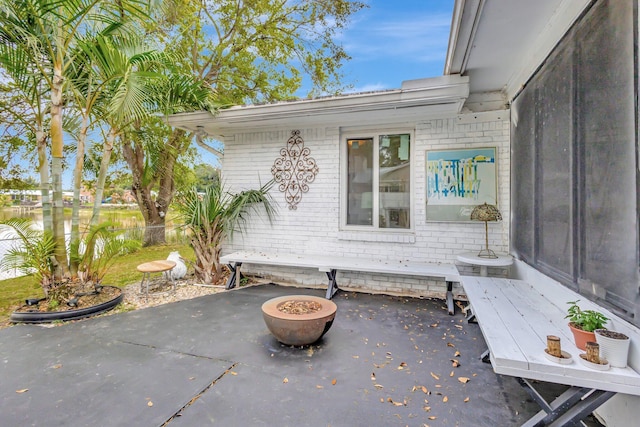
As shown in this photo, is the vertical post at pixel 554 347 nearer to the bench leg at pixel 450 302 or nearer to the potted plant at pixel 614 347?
the potted plant at pixel 614 347

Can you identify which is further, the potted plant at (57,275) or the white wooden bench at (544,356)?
the potted plant at (57,275)

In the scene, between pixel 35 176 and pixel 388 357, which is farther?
pixel 35 176

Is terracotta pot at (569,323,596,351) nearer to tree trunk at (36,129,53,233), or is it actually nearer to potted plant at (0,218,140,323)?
potted plant at (0,218,140,323)

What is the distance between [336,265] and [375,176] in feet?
4.91

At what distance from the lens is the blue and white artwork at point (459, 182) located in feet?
13.4

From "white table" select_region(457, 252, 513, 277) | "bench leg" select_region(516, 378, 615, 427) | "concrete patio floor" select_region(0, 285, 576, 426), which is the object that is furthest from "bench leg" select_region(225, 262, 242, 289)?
"bench leg" select_region(516, 378, 615, 427)

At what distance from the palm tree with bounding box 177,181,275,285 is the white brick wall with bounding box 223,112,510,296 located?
244 millimetres

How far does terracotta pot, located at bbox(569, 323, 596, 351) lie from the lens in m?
1.58

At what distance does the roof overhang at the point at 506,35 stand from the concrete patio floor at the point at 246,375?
8.83 feet

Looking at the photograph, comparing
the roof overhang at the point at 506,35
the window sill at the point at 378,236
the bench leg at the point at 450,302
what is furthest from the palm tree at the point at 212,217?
the roof overhang at the point at 506,35

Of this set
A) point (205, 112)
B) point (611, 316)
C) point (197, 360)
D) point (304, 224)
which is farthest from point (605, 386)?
point (205, 112)

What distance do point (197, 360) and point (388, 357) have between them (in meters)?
1.62

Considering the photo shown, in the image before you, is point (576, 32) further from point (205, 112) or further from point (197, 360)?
point (205, 112)

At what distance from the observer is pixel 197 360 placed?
8.55ft
